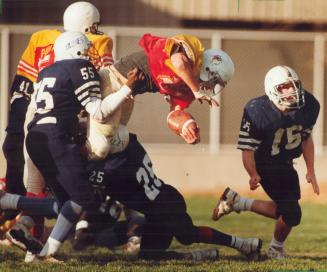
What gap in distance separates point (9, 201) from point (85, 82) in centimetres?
81

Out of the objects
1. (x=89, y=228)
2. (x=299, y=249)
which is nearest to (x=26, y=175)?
(x=89, y=228)

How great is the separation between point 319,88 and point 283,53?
358 millimetres

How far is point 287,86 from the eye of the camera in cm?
537

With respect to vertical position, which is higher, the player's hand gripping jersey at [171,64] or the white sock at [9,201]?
the player's hand gripping jersey at [171,64]

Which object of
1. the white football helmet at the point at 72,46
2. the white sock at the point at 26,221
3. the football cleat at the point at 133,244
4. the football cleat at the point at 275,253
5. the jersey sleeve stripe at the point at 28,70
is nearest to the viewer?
the white football helmet at the point at 72,46

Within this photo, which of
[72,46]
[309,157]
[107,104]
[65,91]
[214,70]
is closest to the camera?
[107,104]

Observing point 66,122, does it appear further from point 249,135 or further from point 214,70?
point 249,135

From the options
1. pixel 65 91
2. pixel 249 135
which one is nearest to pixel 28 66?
pixel 65 91

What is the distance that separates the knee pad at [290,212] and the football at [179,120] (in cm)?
71

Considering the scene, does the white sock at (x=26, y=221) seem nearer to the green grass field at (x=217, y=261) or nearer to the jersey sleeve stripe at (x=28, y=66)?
the green grass field at (x=217, y=261)

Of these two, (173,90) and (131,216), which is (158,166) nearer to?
(131,216)

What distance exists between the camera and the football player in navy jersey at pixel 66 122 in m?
5.02

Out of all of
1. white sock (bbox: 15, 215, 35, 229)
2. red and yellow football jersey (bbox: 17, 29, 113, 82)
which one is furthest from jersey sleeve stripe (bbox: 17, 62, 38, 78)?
white sock (bbox: 15, 215, 35, 229)

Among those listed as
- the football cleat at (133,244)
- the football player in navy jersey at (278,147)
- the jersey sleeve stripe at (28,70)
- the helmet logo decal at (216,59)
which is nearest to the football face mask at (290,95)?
the football player in navy jersey at (278,147)
